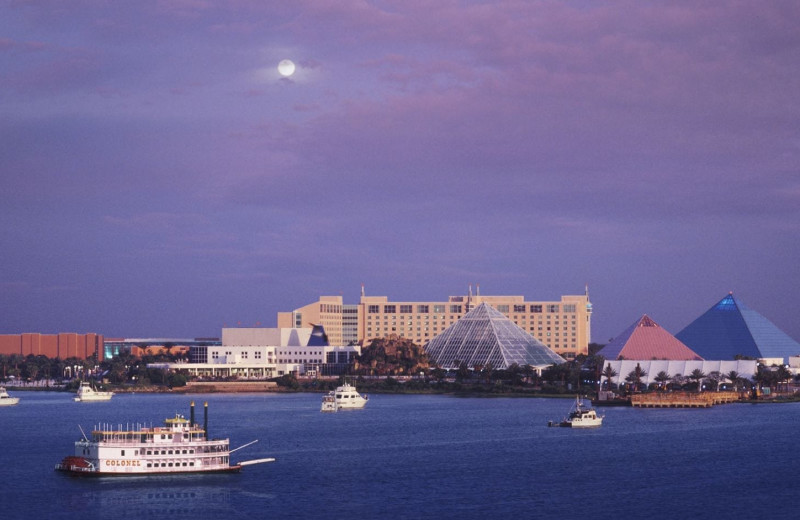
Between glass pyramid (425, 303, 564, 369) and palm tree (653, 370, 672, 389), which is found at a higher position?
glass pyramid (425, 303, 564, 369)

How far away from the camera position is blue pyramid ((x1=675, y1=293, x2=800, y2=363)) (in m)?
174

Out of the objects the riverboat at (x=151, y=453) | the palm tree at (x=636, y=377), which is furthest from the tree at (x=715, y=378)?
the riverboat at (x=151, y=453)

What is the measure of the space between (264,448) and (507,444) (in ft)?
55.6

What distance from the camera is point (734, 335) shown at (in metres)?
176

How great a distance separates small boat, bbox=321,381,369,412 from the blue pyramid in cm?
6790

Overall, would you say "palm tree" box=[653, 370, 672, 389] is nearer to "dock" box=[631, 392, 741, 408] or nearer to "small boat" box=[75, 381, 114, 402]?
"dock" box=[631, 392, 741, 408]

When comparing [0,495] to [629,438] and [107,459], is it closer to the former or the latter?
[107,459]

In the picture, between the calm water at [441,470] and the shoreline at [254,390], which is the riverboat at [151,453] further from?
the shoreline at [254,390]

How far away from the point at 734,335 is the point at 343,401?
248 ft

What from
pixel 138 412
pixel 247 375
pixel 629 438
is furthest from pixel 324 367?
pixel 629 438

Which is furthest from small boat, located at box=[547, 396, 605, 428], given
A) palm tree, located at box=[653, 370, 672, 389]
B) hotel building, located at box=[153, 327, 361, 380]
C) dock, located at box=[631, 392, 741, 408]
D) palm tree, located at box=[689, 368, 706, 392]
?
hotel building, located at box=[153, 327, 361, 380]

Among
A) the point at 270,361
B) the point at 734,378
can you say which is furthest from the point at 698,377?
the point at 270,361

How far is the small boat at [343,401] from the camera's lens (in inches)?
4774

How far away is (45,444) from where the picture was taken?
83.1 meters
